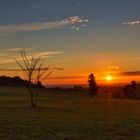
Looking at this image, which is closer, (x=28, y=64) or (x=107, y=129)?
(x=107, y=129)

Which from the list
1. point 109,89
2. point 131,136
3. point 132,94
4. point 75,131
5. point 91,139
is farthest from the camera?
point 109,89

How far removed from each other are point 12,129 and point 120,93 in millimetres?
108762


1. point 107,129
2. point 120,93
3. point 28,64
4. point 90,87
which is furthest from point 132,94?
point 107,129

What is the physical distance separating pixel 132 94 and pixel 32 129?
107m

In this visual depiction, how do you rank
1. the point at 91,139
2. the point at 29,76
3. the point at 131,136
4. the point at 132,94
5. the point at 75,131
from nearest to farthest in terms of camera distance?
the point at 91,139 → the point at 131,136 → the point at 75,131 → the point at 29,76 → the point at 132,94

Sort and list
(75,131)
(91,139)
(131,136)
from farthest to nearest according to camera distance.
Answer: (75,131) → (131,136) → (91,139)

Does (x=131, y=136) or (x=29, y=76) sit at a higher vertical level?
(x=29, y=76)

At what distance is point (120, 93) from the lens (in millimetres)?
130875

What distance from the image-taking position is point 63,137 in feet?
66.0

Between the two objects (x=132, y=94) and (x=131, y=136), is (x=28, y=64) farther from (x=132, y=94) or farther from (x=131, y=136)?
(x=132, y=94)

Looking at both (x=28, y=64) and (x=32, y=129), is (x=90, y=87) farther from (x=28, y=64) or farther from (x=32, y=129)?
(x=32, y=129)

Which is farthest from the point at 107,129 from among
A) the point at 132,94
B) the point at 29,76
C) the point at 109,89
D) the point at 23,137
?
the point at 109,89

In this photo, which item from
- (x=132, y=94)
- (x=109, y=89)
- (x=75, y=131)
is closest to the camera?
(x=75, y=131)

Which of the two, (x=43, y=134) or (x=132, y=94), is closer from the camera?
(x=43, y=134)
